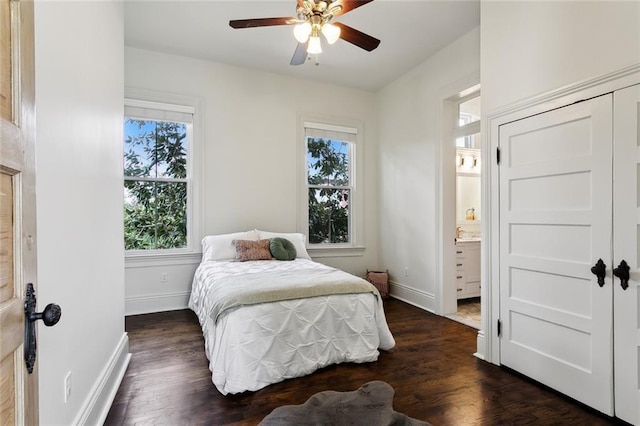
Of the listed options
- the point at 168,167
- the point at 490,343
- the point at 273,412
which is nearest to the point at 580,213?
the point at 490,343

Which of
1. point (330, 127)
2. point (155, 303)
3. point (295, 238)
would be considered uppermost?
point (330, 127)

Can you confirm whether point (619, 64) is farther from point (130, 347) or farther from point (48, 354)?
point (130, 347)

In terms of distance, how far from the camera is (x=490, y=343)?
2.71m

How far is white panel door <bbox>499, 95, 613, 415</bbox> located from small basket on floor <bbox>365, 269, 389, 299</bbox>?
2.17 m

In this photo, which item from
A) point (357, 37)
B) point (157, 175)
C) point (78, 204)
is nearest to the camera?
point (78, 204)

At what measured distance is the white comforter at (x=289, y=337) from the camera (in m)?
2.24

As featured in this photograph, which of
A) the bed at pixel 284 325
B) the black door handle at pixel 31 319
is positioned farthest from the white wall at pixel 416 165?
the black door handle at pixel 31 319

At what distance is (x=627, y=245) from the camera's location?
189 centimetres

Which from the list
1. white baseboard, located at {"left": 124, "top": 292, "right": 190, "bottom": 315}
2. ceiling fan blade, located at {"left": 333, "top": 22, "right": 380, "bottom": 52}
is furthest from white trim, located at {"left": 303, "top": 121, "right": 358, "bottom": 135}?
white baseboard, located at {"left": 124, "top": 292, "right": 190, "bottom": 315}

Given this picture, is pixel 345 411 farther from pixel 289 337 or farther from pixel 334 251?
pixel 334 251

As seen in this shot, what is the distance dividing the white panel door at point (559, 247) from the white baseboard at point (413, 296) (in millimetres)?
1526

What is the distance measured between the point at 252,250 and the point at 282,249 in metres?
0.36

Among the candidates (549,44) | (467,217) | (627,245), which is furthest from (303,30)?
(467,217)

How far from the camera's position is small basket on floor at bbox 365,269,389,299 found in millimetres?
4723
